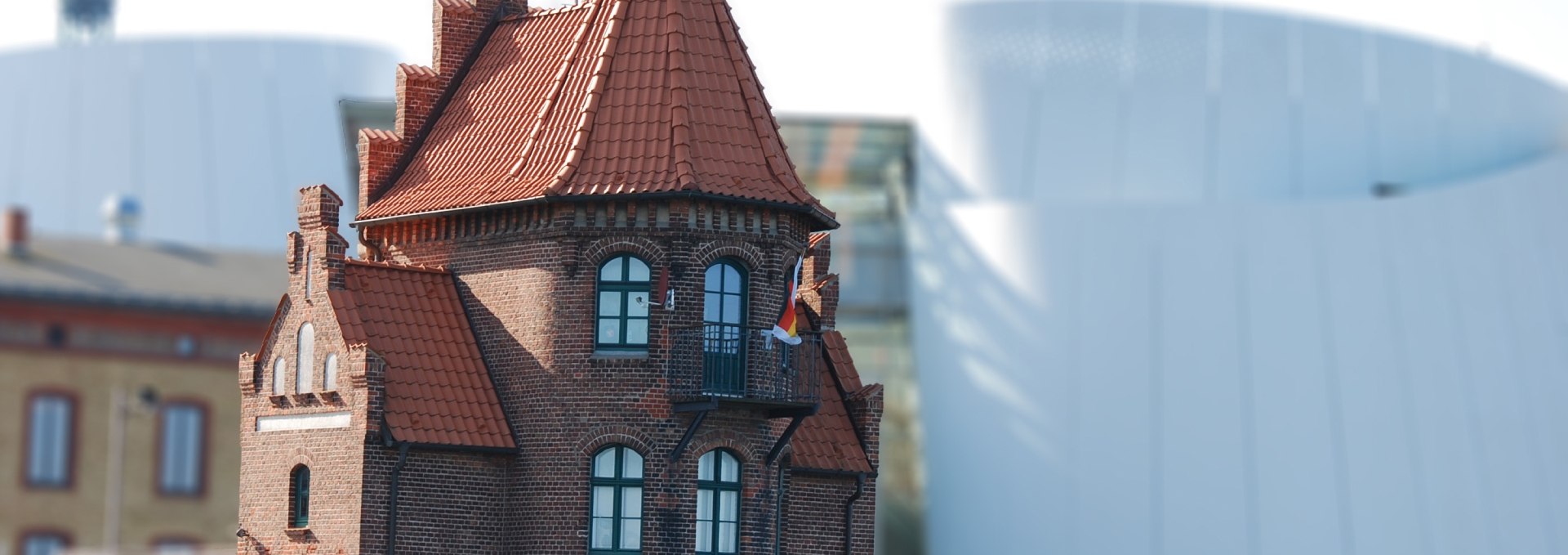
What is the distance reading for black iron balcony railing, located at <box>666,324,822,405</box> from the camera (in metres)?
36.2

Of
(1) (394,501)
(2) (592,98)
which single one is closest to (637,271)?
(2) (592,98)

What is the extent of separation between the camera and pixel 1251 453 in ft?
214

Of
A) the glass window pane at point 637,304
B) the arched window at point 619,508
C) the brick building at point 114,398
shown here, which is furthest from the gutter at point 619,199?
the brick building at point 114,398

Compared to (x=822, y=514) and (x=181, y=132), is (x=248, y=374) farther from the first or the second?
(x=181, y=132)

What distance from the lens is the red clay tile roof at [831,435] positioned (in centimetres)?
3966

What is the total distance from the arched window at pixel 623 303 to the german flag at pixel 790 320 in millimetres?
1900

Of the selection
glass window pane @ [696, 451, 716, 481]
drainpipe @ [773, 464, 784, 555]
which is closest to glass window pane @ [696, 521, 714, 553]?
glass window pane @ [696, 451, 716, 481]

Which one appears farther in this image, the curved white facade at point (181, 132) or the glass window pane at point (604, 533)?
the curved white facade at point (181, 132)

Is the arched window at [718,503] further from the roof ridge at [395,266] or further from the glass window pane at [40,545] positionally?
the glass window pane at [40,545]

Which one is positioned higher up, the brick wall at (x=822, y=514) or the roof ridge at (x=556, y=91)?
the roof ridge at (x=556, y=91)

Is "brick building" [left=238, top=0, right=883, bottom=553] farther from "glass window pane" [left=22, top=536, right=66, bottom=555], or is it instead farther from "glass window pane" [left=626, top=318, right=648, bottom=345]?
"glass window pane" [left=22, top=536, right=66, bottom=555]

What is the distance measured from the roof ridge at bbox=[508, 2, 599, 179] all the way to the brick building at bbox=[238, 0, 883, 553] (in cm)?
4

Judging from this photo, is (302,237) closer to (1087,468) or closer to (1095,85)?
(1087,468)

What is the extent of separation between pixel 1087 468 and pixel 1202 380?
366cm
